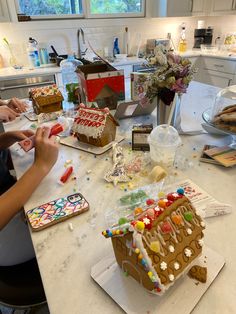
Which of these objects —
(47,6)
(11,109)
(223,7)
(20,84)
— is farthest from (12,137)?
(223,7)

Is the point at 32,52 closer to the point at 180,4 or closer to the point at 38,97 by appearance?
the point at 38,97

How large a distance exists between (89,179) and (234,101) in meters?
0.84

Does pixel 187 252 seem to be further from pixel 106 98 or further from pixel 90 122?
pixel 106 98

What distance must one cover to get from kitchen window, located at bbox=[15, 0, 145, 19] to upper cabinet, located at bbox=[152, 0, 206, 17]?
23 cm

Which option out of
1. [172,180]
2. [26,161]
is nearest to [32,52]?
[26,161]

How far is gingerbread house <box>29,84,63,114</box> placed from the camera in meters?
1.52

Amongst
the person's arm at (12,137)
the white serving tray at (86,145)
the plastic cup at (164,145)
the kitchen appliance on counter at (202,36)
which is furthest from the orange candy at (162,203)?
the kitchen appliance on counter at (202,36)

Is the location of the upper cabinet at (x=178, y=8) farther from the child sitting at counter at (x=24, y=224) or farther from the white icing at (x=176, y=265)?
Result: the white icing at (x=176, y=265)

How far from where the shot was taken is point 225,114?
1.12 metres

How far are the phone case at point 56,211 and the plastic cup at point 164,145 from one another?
34 centimetres

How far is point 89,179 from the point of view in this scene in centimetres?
96

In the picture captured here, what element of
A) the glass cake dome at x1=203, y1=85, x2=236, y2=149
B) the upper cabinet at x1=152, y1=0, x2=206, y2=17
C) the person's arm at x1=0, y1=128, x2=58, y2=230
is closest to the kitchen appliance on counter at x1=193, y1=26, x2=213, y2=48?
the upper cabinet at x1=152, y1=0, x2=206, y2=17

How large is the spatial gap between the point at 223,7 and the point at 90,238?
13.2 ft

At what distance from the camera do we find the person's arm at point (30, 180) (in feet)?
2.51
